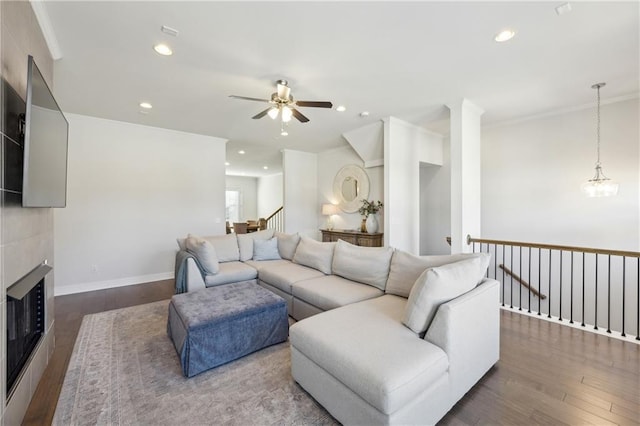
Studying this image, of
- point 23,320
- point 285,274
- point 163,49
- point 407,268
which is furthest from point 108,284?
point 407,268

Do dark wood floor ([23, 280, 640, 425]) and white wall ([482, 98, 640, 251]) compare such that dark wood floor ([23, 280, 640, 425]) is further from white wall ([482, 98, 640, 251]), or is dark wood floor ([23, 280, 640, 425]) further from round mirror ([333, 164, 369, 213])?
round mirror ([333, 164, 369, 213])

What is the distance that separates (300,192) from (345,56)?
180 inches

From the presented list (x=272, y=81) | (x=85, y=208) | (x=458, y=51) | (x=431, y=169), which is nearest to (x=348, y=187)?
(x=431, y=169)

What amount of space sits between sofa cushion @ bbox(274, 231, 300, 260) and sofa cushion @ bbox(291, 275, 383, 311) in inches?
45.5

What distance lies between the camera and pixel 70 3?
1.98 meters

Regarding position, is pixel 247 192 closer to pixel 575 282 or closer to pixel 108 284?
pixel 108 284

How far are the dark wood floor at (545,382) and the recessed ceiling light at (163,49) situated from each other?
2898mm

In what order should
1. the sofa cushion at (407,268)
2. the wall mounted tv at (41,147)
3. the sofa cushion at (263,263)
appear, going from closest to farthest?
the wall mounted tv at (41,147)
the sofa cushion at (407,268)
the sofa cushion at (263,263)

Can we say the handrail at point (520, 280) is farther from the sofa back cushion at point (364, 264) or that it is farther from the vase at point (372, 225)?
the sofa back cushion at point (364, 264)

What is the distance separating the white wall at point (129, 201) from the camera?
14.0 ft

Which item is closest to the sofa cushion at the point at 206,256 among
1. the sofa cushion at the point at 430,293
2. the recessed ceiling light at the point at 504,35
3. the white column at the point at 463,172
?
the sofa cushion at the point at 430,293

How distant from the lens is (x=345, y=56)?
8.69 ft

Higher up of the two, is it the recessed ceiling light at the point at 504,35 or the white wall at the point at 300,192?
the recessed ceiling light at the point at 504,35

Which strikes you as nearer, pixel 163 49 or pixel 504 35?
pixel 504 35
